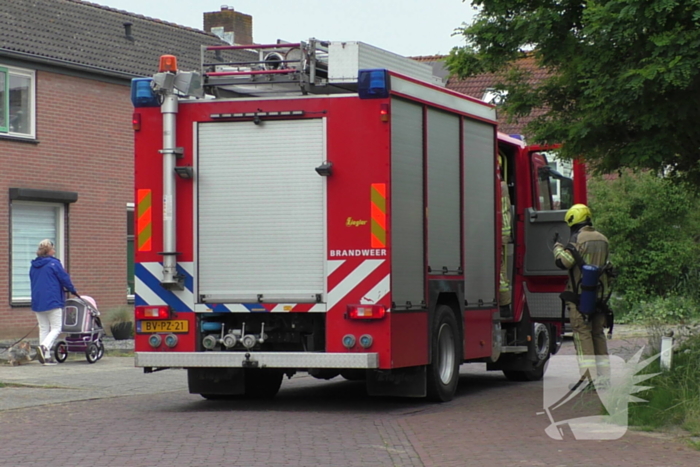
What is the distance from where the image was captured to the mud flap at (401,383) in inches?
443

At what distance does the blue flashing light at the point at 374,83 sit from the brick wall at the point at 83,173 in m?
12.5

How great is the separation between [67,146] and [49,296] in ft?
21.0

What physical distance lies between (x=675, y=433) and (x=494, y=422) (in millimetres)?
1649

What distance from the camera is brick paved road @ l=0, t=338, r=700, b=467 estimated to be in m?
8.08

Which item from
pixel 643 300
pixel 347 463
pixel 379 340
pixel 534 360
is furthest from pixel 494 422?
pixel 643 300

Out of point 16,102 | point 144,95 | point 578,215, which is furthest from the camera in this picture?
point 16,102

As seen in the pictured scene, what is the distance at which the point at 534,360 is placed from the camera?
570 inches

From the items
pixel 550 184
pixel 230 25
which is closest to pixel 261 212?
pixel 550 184

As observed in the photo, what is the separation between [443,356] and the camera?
11.8 meters

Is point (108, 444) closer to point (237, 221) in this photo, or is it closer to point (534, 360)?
point (237, 221)

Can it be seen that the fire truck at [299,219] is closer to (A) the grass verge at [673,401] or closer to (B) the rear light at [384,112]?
(B) the rear light at [384,112]

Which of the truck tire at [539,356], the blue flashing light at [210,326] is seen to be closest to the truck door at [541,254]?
the truck tire at [539,356]

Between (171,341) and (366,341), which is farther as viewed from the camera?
(171,341)

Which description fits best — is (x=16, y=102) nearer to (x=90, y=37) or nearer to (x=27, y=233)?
(x=27, y=233)
